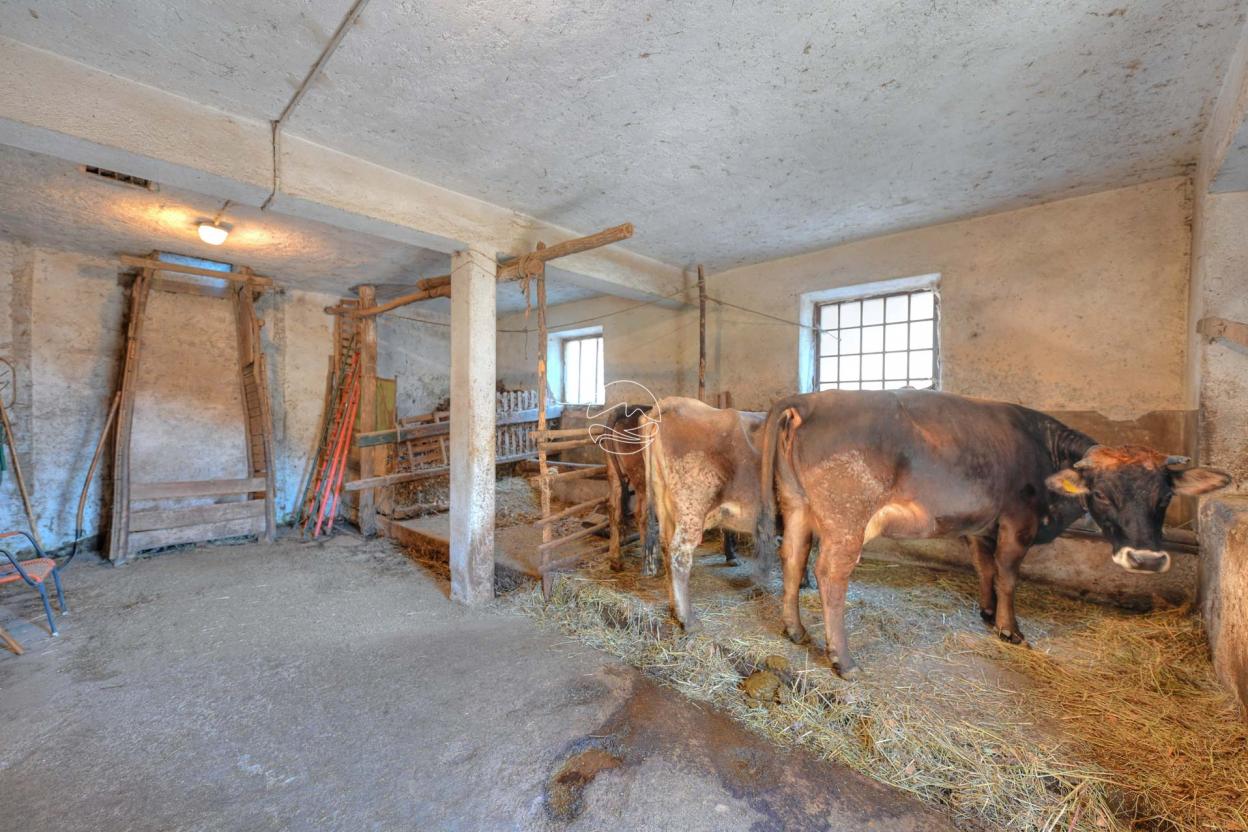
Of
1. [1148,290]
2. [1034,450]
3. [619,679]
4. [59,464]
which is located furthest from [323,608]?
[1148,290]

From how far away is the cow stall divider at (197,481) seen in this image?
15.0ft

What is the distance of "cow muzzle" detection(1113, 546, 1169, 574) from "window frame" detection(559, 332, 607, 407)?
197 inches

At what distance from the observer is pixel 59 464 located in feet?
15.5

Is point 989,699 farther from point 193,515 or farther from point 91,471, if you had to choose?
point 91,471

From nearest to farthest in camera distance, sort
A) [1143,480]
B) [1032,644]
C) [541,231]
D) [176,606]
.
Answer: [1143,480] → [1032,644] → [176,606] → [541,231]

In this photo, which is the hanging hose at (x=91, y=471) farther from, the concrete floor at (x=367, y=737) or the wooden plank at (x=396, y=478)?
the wooden plank at (x=396, y=478)

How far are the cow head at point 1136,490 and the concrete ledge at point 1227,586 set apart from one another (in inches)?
7.5

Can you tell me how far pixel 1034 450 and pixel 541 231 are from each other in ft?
12.3

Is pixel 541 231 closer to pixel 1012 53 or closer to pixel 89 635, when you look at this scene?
pixel 1012 53

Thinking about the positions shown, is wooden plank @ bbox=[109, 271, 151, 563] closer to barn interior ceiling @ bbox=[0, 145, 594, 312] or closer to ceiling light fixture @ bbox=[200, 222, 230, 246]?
barn interior ceiling @ bbox=[0, 145, 594, 312]

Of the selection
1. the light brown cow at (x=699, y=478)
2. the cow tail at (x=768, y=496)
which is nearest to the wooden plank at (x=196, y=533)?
the light brown cow at (x=699, y=478)

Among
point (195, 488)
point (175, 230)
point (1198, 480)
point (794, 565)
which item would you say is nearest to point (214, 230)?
point (175, 230)

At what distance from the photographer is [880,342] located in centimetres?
454

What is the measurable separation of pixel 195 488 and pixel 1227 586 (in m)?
7.70
